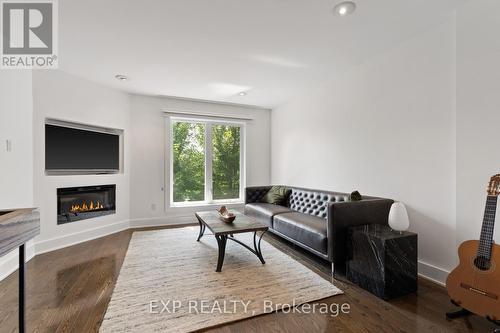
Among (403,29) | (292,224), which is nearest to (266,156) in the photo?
(292,224)

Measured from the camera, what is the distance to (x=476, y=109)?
→ 76.6 inches

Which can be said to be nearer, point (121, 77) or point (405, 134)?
point (405, 134)

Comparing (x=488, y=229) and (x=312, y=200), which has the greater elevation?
(x=488, y=229)

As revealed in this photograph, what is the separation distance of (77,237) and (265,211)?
2.99m

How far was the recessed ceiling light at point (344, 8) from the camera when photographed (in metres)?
1.89

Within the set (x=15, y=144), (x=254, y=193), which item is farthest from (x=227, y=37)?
(x=254, y=193)

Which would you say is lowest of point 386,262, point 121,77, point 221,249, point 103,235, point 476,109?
point 103,235

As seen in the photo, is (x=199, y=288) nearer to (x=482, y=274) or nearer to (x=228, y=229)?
(x=228, y=229)

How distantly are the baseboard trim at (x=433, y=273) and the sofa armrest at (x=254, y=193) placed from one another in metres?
2.74

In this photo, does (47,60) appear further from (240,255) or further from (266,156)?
(266,156)

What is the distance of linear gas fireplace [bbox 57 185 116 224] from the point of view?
11.1ft

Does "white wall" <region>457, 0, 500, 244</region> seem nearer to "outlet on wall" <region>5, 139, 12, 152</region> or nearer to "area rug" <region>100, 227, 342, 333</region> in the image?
"area rug" <region>100, 227, 342, 333</region>

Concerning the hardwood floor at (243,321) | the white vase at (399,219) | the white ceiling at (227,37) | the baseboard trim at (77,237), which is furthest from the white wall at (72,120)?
the white vase at (399,219)

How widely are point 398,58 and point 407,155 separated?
1149mm
